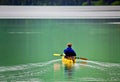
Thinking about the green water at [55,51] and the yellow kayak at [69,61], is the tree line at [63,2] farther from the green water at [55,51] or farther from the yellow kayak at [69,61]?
the yellow kayak at [69,61]

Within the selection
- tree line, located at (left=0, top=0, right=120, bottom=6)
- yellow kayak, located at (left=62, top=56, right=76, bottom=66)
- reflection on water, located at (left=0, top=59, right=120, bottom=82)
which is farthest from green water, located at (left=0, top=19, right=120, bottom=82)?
tree line, located at (left=0, top=0, right=120, bottom=6)

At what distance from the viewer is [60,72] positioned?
1567 centimetres

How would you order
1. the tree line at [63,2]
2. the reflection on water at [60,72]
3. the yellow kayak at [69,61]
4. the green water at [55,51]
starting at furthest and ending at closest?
the tree line at [63,2] → the yellow kayak at [69,61] → the green water at [55,51] → the reflection on water at [60,72]

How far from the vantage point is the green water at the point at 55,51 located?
1494cm

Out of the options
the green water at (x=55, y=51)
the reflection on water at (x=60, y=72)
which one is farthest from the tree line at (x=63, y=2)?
the reflection on water at (x=60, y=72)

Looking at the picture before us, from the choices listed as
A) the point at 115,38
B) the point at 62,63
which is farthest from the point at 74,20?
the point at 62,63

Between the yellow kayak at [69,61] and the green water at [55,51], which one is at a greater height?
the yellow kayak at [69,61]

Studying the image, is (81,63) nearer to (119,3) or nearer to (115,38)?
(115,38)

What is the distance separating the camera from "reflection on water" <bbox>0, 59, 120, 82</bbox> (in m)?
14.4

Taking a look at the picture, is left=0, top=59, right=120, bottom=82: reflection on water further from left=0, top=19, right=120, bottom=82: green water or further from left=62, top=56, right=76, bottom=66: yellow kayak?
left=62, top=56, right=76, bottom=66: yellow kayak

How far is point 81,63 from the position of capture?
17.2 m

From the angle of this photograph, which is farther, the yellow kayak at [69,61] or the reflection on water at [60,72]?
the yellow kayak at [69,61]

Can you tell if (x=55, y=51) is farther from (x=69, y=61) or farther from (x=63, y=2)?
(x=63, y=2)

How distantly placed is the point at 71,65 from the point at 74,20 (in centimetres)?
2097
